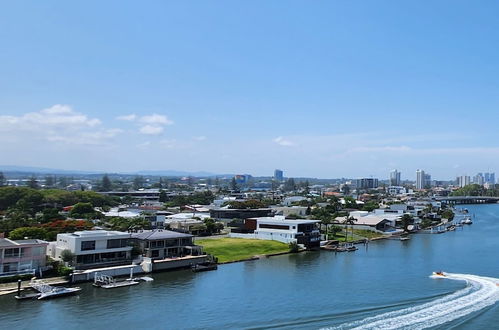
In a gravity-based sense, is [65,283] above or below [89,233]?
below

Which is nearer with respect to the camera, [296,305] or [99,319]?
[99,319]

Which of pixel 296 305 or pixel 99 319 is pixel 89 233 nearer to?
pixel 99 319

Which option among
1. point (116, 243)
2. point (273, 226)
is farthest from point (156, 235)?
point (273, 226)

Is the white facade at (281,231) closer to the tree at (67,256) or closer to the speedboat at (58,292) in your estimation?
the tree at (67,256)

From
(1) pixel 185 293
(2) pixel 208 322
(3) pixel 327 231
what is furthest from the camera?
(3) pixel 327 231

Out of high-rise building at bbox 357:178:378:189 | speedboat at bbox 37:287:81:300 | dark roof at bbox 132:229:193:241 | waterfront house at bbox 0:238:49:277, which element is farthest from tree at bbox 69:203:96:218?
high-rise building at bbox 357:178:378:189

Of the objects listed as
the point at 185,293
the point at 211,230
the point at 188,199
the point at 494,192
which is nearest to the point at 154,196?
the point at 188,199

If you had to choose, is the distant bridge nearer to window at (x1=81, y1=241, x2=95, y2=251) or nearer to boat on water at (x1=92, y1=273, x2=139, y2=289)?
window at (x1=81, y1=241, x2=95, y2=251)
